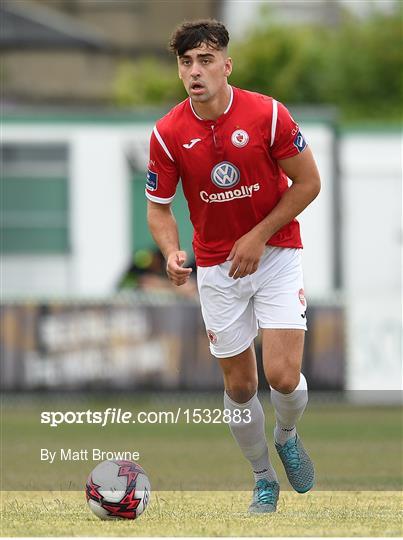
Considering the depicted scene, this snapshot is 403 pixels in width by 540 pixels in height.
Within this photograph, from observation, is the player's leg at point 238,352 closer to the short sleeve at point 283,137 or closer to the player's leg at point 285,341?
the player's leg at point 285,341

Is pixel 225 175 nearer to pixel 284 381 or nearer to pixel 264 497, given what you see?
pixel 284 381

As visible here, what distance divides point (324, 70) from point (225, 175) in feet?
121

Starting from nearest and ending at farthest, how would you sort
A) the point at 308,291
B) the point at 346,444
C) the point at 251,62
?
the point at 346,444
the point at 308,291
the point at 251,62

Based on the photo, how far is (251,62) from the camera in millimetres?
44969

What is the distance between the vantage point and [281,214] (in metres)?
9.27

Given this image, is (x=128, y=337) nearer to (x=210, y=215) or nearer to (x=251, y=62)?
(x=210, y=215)

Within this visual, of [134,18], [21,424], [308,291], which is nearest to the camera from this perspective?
[21,424]

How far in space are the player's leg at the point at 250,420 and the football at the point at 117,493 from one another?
2.50ft

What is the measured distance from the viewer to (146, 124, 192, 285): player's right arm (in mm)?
9195

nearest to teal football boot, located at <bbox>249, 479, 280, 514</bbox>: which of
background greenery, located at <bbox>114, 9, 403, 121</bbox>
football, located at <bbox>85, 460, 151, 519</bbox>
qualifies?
football, located at <bbox>85, 460, 151, 519</bbox>

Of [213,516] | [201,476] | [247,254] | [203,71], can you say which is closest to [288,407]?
[213,516]

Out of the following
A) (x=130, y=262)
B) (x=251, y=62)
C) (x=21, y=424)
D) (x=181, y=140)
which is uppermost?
(x=251, y=62)

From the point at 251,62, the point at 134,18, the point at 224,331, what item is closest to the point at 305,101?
the point at 251,62

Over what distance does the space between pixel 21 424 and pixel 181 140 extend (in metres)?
10.3
